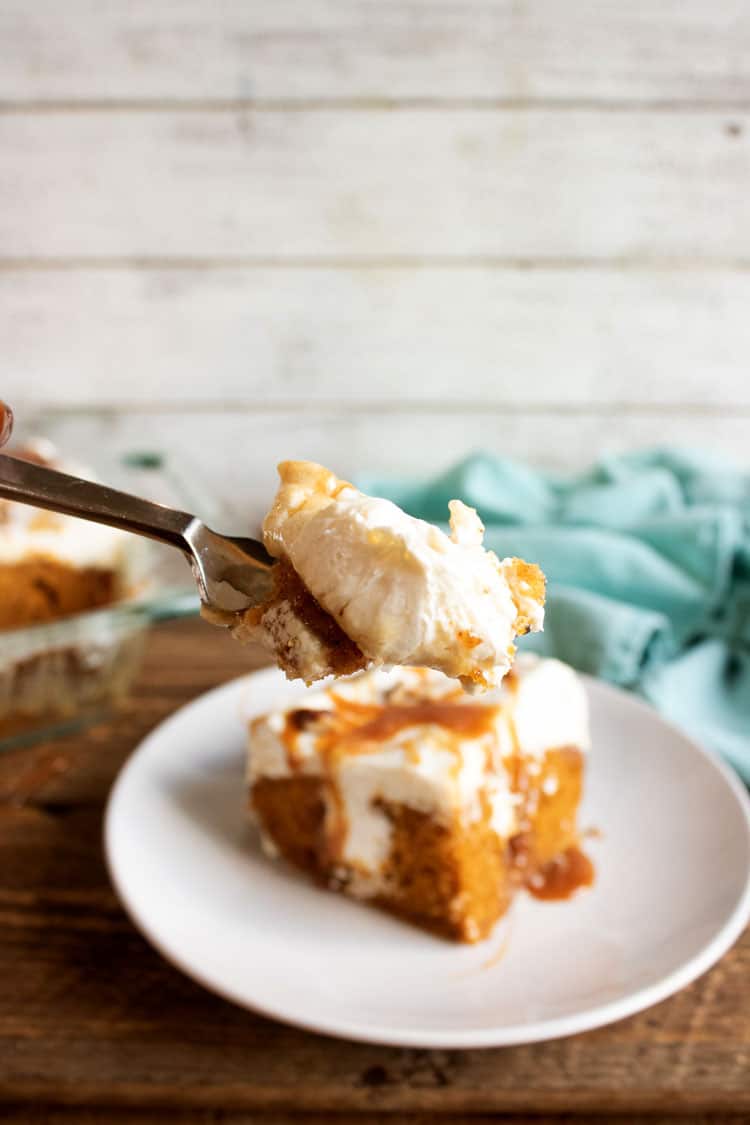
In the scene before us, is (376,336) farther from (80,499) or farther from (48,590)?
(80,499)

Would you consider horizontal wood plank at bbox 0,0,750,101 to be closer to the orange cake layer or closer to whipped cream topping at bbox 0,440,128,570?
whipped cream topping at bbox 0,440,128,570

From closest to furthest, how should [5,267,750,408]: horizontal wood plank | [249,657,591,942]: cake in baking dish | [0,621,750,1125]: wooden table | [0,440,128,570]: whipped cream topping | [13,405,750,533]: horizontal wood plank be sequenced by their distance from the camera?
1. [0,621,750,1125]: wooden table
2. [249,657,591,942]: cake in baking dish
3. [0,440,128,570]: whipped cream topping
4. [5,267,750,408]: horizontal wood plank
5. [13,405,750,533]: horizontal wood plank

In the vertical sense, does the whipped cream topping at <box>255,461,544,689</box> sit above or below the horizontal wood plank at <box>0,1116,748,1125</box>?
above

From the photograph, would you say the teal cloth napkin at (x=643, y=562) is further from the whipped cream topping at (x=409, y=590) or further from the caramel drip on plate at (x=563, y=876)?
the whipped cream topping at (x=409, y=590)

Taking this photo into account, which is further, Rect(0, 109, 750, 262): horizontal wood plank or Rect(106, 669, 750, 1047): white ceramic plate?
Rect(0, 109, 750, 262): horizontal wood plank

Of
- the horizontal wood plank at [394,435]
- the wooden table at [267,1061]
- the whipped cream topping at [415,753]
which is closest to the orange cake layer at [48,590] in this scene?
the whipped cream topping at [415,753]

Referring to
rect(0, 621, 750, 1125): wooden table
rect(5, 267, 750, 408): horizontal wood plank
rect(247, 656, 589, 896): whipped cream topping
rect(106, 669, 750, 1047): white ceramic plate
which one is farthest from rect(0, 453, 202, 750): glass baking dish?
rect(5, 267, 750, 408): horizontal wood plank

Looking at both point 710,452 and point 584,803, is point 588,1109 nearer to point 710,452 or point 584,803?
point 584,803
